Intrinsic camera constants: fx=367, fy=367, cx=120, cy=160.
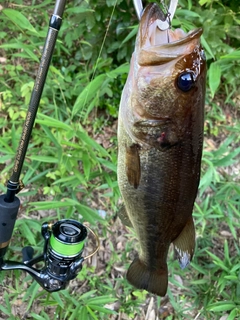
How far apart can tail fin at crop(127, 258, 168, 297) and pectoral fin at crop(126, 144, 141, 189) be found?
492mm

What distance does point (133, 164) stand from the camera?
1376 mm

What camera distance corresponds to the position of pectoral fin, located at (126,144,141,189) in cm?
136

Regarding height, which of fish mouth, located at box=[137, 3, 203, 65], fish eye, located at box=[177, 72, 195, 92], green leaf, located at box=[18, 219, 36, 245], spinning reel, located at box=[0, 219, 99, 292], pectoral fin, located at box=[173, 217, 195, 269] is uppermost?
fish mouth, located at box=[137, 3, 203, 65]

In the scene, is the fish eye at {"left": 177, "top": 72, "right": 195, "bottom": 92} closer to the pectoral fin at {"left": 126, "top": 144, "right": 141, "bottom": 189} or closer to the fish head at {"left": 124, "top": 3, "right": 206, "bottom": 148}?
the fish head at {"left": 124, "top": 3, "right": 206, "bottom": 148}

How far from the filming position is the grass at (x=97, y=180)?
8.03ft

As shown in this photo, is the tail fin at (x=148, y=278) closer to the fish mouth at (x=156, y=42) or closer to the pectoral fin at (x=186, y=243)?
the pectoral fin at (x=186, y=243)

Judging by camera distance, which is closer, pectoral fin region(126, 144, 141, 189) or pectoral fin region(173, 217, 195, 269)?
pectoral fin region(126, 144, 141, 189)

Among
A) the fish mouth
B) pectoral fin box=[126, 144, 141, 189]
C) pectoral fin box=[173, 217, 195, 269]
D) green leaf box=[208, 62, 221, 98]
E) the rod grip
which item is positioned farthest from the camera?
green leaf box=[208, 62, 221, 98]

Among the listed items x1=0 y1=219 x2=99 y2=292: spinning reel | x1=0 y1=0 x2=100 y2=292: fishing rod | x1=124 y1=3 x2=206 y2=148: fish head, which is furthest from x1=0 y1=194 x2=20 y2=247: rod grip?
x1=124 y1=3 x2=206 y2=148: fish head

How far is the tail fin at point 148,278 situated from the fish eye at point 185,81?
2.82 ft

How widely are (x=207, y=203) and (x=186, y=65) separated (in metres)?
1.83

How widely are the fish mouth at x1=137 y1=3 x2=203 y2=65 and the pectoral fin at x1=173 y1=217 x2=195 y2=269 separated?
0.66 metres

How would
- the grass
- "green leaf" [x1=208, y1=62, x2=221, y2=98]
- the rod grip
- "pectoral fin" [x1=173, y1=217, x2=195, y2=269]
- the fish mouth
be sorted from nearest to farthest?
1. the fish mouth
2. "pectoral fin" [x1=173, y1=217, x2=195, y2=269]
3. the rod grip
4. "green leaf" [x1=208, y1=62, x2=221, y2=98]
5. the grass

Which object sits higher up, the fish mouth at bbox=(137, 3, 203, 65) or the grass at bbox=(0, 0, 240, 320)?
the fish mouth at bbox=(137, 3, 203, 65)
